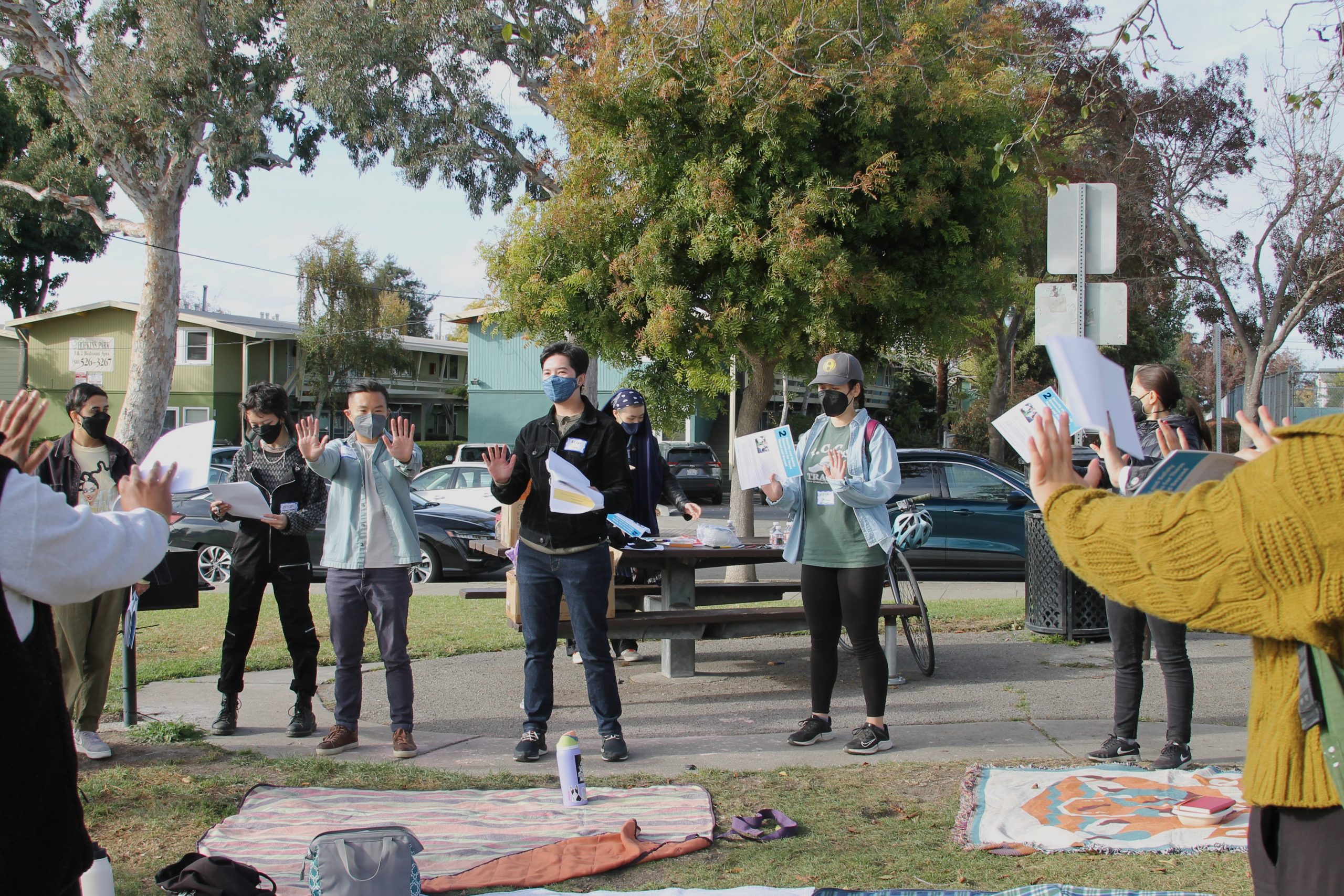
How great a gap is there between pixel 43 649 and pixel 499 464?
306 cm

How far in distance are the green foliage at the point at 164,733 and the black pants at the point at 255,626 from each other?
0.26m

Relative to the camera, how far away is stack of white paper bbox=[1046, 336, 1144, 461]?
7.67ft

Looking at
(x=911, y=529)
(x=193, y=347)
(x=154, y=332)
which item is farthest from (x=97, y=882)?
(x=193, y=347)

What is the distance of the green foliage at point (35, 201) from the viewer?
25.1 metres

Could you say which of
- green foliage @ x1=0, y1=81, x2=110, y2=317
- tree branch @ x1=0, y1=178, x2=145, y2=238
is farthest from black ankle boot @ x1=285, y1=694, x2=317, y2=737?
green foliage @ x1=0, y1=81, x2=110, y2=317

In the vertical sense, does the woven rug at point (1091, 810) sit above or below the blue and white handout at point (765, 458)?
below

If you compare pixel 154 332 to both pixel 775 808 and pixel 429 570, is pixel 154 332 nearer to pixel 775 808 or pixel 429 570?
pixel 429 570

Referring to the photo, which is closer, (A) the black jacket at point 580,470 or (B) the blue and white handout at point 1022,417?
(B) the blue and white handout at point 1022,417

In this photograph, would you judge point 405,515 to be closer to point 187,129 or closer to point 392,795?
point 392,795

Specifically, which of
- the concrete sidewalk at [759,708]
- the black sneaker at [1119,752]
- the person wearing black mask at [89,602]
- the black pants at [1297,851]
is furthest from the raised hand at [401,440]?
the black pants at [1297,851]

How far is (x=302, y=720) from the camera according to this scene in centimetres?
576

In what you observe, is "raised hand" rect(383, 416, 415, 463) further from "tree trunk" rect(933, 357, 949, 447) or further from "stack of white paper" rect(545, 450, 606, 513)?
"tree trunk" rect(933, 357, 949, 447)

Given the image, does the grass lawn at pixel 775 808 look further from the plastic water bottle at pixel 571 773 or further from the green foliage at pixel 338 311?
the green foliage at pixel 338 311

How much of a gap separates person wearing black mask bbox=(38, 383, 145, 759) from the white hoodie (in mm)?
3092
